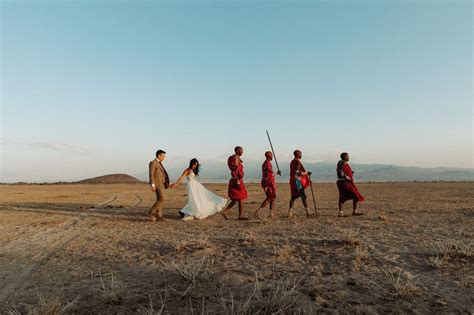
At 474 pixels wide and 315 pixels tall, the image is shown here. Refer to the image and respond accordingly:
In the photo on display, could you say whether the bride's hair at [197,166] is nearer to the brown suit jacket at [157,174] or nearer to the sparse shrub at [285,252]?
the brown suit jacket at [157,174]

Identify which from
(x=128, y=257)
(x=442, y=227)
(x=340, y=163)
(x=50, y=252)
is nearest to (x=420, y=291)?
(x=128, y=257)

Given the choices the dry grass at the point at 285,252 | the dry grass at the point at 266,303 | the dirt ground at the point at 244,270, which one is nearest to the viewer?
the dry grass at the point at 266,303

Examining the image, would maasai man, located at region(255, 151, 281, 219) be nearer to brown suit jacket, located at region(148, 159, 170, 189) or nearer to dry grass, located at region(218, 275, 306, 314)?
brown suit jacket, located at region(148, 159, 170, 189)

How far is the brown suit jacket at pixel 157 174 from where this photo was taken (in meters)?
11.1

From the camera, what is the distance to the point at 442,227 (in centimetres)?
899

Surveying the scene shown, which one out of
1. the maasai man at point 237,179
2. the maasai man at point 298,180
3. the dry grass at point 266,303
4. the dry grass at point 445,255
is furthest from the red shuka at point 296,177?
the dry grass at point 266,303

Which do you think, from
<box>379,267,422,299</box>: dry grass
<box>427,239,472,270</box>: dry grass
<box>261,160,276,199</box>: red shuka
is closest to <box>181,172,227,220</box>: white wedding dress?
<box>261,160,276,199</box>: red shuka

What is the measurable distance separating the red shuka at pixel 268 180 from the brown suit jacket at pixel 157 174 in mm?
3343

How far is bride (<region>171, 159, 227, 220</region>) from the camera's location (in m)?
11.7

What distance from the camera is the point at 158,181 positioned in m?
11.2

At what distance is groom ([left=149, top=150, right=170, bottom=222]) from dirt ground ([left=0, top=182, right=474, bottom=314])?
5.57 ft

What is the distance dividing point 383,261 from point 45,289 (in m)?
5.19

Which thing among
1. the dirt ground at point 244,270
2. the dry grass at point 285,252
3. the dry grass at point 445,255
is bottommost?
the dirt ground at point 244,270

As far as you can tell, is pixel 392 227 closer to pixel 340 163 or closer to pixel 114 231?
pixel 340 163
